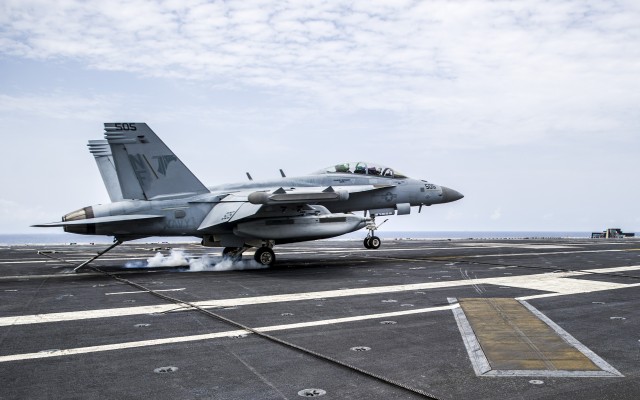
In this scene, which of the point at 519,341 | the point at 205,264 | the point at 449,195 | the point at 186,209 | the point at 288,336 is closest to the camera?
the point at 519,341

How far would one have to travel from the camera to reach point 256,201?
57.0 feet

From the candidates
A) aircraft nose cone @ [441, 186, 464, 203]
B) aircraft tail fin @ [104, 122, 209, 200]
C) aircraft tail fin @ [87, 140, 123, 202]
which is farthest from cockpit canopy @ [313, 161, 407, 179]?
aircraft tail fin @ [87, 140, 123, 202]

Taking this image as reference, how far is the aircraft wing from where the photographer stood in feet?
57.0

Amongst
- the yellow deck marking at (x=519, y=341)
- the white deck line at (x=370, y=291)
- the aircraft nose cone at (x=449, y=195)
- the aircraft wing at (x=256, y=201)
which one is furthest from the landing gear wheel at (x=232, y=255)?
the yellow deck marking at (x=519, y=341)

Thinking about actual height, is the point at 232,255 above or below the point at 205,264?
above

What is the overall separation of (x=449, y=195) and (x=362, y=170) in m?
5.03

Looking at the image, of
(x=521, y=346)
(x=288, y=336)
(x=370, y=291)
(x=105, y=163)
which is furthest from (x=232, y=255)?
(x=521, y=346)

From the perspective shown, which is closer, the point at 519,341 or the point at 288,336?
the point at 519,341

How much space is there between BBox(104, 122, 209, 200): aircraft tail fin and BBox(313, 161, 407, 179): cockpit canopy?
672cm

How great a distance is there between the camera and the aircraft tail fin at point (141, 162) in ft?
59.3

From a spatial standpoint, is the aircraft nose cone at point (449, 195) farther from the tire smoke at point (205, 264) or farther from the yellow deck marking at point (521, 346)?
the yellow deck marking at point (521, 346)

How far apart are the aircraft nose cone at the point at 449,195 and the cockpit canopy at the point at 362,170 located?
9.17ft

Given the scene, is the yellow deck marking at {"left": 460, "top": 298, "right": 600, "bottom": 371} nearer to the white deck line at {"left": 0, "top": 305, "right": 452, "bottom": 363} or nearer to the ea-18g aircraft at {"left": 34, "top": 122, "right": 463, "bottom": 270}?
the white deck line at {"left": 0, "top": 305, "right": 452, "bottom": 363}

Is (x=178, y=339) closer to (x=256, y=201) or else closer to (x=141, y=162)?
(x=256, y=201)
